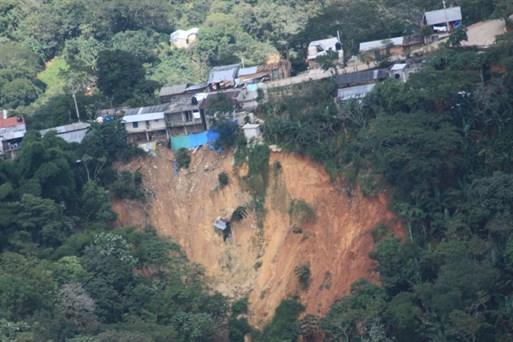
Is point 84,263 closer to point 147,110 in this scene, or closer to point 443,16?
point 147,110

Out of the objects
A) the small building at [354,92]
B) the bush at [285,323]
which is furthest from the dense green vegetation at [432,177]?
the bush at [285,323]

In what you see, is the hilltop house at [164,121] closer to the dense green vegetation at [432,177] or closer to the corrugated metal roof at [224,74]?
the corrugated metal roof at [224,74]

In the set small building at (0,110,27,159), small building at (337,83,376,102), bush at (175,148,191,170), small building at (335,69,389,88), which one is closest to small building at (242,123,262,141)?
bush at (175,148,191,170)

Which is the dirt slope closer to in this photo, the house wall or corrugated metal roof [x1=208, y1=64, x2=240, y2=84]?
the house wall

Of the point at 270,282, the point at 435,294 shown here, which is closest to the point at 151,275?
the point at 270,282

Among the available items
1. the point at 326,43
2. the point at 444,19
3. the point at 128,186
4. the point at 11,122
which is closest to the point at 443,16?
the point at 444,19

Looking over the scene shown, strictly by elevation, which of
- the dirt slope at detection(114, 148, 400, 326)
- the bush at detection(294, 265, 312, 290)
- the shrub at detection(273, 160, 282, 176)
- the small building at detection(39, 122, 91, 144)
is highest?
the small building at detection(39, 122, 91, 144)

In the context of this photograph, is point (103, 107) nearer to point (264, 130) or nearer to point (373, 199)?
point (264, 130)
